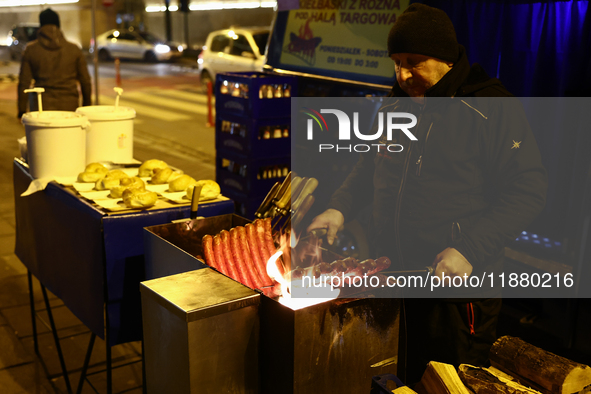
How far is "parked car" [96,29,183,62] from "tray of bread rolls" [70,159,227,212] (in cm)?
2486

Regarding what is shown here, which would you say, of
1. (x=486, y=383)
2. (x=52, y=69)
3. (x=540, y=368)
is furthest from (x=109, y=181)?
(x=52, y=69)

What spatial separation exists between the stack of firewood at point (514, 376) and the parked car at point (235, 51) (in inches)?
487

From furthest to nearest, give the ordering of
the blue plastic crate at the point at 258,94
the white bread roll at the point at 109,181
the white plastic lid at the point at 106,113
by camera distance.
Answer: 1. the blue plastic crate at the point at 258,94
2. the white plastic lid at the point at 106,113
3. the white bread roll at the point at 109,181

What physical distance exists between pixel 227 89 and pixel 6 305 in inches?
120

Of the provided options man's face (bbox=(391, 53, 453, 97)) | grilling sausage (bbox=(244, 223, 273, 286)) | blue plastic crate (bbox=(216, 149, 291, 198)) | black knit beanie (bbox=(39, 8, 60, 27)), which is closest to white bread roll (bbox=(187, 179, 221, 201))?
grilling sausage (bbox=(244, 223, 273, 286))

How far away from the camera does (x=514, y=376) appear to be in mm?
2223

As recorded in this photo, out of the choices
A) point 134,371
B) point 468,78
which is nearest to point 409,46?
point 468,78

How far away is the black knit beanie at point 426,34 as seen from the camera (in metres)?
2.27

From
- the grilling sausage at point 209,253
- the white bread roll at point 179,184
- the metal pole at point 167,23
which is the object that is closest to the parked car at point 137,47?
the metal pole at point 167,23

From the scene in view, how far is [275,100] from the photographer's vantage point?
615 cm

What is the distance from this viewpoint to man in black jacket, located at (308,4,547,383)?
2.21 m

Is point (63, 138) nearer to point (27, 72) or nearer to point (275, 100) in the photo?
point (275, 100)

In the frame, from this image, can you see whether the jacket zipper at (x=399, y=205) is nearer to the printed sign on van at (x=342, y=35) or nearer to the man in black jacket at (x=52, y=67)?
the printed sign on van at (x=342, y=35)

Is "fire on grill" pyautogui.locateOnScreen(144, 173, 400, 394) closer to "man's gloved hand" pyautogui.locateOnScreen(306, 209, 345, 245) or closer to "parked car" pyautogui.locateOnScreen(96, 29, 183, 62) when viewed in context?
"man's gloved hand" pyautogui.locateOnScreen(306, 209, 345, 245)
